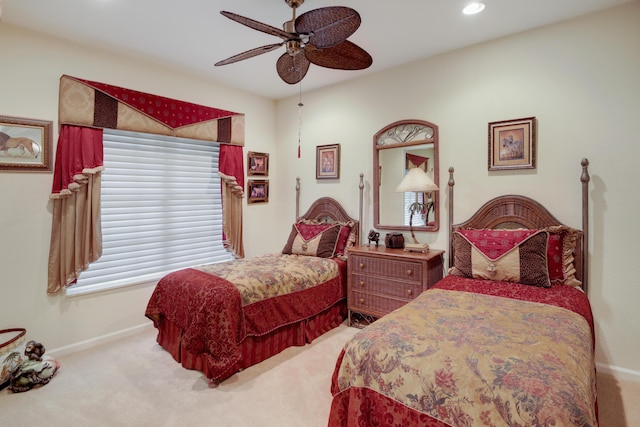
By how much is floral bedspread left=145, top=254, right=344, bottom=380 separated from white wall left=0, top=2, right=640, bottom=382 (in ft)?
3.12

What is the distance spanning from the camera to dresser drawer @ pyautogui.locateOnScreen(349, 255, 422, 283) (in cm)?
286

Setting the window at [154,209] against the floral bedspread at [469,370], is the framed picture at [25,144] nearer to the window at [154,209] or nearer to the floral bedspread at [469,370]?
the window at [154,209]

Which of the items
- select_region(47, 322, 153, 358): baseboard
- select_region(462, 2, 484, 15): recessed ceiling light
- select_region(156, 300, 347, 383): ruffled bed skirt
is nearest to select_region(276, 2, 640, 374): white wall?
select_region(462, 2, 484, 15): recessed ceiling light

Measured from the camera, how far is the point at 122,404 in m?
2.12

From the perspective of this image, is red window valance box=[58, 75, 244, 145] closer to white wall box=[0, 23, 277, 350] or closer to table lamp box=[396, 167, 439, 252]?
white wall box=[0, 23, 277, 350]

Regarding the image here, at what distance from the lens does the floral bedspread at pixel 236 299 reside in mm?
2355

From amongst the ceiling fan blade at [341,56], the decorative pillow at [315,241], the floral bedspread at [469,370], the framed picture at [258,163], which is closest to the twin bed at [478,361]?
the floral bedspread at [469,370]

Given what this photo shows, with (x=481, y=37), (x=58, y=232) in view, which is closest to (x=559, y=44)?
(x=481, y=37)

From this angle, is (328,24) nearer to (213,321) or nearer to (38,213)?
(213,321)

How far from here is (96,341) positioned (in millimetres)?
3031

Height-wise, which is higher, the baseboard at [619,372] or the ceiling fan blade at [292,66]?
the ceiling fan blade at [292,66]

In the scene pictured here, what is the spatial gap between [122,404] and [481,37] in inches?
154

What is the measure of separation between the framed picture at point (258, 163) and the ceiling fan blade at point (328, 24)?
2589 mm

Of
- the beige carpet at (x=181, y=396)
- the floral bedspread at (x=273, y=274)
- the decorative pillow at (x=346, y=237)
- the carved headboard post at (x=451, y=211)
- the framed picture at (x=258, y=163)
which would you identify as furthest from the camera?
the framed picture at (x=258, y=163)
